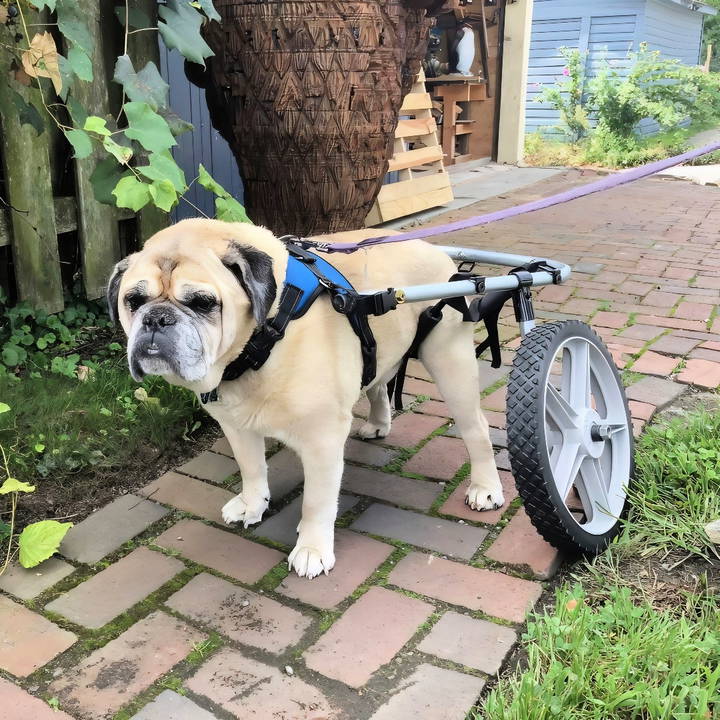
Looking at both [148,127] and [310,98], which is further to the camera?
[310,98]

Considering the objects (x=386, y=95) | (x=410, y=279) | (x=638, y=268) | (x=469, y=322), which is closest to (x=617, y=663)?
(x=469, y=322)

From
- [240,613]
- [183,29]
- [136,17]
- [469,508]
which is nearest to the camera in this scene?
[240,613]

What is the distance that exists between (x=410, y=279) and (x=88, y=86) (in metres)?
2.09

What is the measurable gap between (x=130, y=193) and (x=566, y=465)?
1.72 meters

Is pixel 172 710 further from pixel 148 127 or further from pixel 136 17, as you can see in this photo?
pixel 136 17

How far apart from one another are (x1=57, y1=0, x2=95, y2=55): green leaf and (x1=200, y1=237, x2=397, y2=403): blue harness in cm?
127

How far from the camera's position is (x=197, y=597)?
2.09 m

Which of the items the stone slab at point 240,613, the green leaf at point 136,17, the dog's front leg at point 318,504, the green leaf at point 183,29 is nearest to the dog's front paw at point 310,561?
the dog's front leg at point 318,504

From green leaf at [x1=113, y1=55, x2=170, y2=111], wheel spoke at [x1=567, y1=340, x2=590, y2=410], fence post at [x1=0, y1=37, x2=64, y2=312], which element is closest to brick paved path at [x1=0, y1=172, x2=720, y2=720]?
wheel spoke at [x1=567, y1=340, x2=590, y2=410]

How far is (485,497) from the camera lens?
249 centimetres

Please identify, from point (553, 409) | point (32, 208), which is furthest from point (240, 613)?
point (32, 208)

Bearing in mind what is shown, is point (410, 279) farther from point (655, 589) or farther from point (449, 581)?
point (655, 589)

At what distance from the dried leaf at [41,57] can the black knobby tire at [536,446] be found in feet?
6.11

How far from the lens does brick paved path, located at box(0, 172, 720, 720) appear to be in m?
1.74
